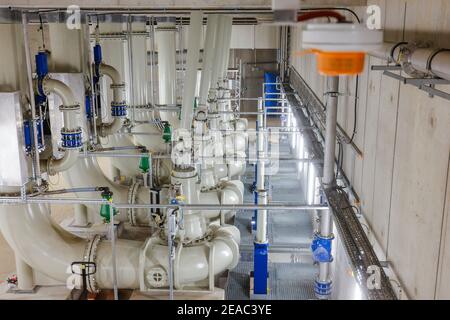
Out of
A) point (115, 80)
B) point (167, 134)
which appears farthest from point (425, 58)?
point (167, 134)

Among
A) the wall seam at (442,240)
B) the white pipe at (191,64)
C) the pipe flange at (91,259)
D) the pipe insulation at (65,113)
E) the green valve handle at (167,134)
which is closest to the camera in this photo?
the wall seam at (442,240)

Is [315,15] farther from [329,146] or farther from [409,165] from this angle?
[329,146]

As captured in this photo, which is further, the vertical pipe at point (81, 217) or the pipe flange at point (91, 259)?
the vertical pipe at point (81, 217)

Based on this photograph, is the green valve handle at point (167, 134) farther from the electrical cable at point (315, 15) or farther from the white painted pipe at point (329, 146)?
the electrical cable at point (315, 15)

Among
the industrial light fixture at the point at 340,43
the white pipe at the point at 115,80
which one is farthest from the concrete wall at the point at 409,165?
the white pipe at the point at 115,80

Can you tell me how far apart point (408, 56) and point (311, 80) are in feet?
26.6

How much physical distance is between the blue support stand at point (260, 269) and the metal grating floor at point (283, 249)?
0.18 metres

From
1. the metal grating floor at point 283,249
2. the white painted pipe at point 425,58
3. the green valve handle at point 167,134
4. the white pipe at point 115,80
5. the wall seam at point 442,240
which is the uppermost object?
the white painted pipe at point 425,58

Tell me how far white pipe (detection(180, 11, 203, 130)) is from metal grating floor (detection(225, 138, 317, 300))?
119 inches

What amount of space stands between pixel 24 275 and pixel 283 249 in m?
4.53

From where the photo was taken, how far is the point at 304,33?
1.55 meters

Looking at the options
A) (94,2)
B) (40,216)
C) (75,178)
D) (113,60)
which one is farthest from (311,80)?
(94,2)

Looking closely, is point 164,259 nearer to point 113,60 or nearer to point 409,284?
point 409,284

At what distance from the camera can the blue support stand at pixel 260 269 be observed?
7863mm
